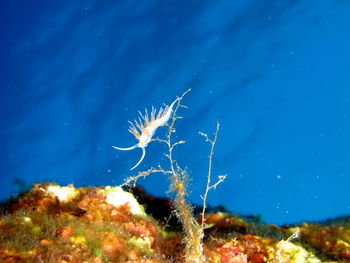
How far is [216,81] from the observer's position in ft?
59.3

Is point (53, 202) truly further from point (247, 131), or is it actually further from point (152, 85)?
point (247, 131)

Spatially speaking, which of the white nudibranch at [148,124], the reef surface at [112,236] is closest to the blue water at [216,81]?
the reef surface at [112,236]

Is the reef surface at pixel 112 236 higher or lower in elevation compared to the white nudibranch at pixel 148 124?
lower

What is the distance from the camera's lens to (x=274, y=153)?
2003 centimetres

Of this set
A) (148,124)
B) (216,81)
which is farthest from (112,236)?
(216,81)

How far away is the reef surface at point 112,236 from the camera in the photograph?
2.82 m

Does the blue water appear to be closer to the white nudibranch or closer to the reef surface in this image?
the reef surface

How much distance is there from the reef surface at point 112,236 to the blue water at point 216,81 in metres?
8.94

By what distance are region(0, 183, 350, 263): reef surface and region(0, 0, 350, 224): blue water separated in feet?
29.3

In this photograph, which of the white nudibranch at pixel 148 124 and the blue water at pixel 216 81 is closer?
the white nudibranch at pixel 148 124

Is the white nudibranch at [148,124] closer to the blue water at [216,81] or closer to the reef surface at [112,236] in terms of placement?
the reef surface at [112,236]

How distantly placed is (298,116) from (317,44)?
4.64 m

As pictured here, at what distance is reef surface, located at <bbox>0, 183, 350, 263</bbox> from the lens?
282 centimetres

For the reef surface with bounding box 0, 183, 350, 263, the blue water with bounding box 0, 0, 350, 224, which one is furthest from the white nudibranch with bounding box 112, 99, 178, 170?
the blue water with bounding box 0, 0, 350, 224
